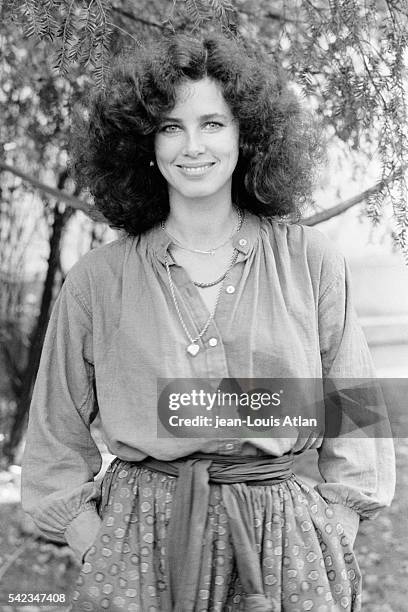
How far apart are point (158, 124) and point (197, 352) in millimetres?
422

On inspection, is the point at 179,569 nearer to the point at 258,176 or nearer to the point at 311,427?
the point at 311,427

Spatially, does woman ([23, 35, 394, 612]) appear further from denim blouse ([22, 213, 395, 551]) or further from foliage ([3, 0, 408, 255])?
foliage ([3, 0, 408, 255])

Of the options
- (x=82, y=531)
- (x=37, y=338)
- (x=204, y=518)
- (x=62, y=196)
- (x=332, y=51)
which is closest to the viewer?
(x=204, y=518)

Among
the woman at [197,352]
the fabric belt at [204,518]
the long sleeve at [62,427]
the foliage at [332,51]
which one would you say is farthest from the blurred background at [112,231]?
the fabric belt at [204,518]

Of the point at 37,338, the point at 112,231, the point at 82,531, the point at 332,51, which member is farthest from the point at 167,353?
the point at 37,338

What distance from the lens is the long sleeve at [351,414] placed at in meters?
1.50

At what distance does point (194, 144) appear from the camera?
1.43 m

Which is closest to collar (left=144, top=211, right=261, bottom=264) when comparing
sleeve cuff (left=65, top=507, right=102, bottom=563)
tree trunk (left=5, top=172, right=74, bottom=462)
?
sleeve cuff (left=65, top=507, right=102, bottom=563)

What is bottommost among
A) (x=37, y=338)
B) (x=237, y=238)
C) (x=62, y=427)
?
(x=62, y=427)

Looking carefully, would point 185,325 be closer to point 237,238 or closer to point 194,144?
point 237,238

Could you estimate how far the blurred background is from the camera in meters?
1.77

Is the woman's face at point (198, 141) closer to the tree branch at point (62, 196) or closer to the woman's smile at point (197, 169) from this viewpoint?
the woman's smile at point (197, 169)

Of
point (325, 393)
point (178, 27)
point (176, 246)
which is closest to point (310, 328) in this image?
point (325, 393)

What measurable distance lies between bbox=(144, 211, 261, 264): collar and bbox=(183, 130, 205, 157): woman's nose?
179 millimetres
